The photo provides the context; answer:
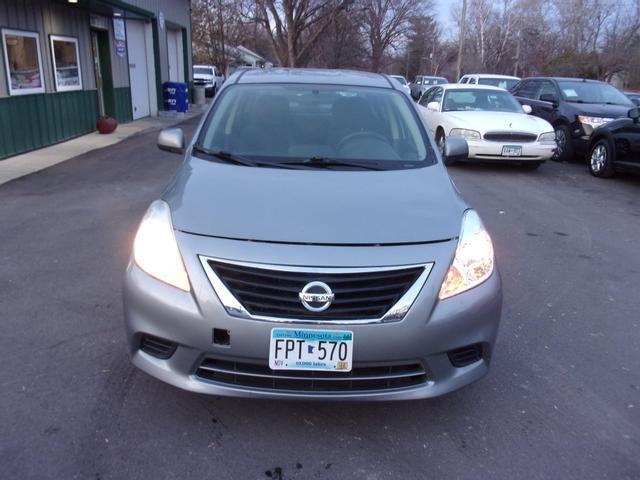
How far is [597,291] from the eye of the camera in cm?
473

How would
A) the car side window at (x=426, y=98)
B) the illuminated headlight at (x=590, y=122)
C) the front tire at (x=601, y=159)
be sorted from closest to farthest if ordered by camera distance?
the front tire at (x=601, y=159)
the illuminated headlight at (x=590, y=122)
the car side window at (x=426, y=98)

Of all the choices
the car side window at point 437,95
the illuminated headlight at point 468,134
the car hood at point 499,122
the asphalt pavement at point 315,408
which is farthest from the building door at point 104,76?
the asphalt pavement at point 315,408

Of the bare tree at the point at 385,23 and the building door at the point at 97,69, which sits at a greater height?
the bare tree at the point at 385,23

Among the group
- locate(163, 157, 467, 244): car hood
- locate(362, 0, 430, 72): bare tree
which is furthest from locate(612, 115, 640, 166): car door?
locate(362, 0, 430, 72): bare tree

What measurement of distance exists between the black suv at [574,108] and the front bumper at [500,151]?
1423 millimetres

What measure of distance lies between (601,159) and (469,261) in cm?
841

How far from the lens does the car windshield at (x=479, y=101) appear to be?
1100cm

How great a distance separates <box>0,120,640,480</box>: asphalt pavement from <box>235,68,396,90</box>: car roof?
75.6 inches

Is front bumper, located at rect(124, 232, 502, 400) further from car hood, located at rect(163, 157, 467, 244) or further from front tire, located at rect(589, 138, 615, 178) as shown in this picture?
front tire, located at rect(589, 138, 615, 178)

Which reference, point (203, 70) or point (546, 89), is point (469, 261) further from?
point (203, 70)

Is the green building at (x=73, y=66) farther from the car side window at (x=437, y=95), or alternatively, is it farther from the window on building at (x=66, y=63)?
the car side window at (x=437, y=95)

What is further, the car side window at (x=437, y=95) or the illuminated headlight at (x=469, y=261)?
the car side window at (x=437, y=95)

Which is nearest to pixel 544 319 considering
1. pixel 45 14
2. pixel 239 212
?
pixel 239 212

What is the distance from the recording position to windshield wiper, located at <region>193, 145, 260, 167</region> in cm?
347
